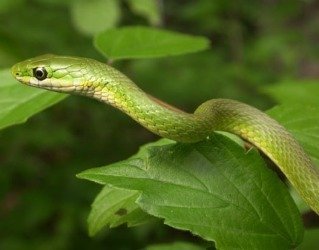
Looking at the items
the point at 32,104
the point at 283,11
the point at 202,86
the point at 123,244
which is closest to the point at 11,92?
the point at 32,104

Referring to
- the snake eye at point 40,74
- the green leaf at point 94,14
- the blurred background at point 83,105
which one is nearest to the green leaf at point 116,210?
the snake eye at point 40,74

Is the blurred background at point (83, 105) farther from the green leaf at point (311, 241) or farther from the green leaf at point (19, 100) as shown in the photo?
the green leaf at point (311, 241)

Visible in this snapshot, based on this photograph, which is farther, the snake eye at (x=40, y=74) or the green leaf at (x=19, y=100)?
the snake eye at (x=40, y=74)

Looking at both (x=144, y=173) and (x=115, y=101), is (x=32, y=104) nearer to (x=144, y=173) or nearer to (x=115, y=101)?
(x=115, y=101)

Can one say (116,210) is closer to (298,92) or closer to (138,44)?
(138,44)

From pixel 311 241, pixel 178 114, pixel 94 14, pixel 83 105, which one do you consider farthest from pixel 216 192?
pixel 83 105
